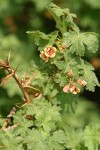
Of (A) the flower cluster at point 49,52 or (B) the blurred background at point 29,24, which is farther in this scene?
(B) the blurred background at point 29,24

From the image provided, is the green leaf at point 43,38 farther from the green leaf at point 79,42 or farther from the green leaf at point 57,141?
the green leaf at point 57,141

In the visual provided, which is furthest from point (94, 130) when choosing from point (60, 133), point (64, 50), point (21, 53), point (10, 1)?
point (10, 1)

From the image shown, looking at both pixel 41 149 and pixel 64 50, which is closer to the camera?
pixel 41 149

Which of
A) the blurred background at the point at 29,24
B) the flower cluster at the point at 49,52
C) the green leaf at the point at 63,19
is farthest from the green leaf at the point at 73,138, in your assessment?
the blurred background at the point at 29,24

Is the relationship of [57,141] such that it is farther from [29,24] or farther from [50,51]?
[29,24]

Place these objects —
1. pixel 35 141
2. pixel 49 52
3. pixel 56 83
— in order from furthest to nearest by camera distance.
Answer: pixel 56 83 → pixel 49 52 → pixel 35 141

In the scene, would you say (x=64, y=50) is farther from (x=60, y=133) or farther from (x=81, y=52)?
(x=60, y=133)

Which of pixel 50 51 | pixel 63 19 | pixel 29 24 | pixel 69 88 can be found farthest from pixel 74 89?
pixel 29 24

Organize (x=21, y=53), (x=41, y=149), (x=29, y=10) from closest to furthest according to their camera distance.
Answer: (x=41, y=149) < (x=21, y=53) < (x=29, y=10)
